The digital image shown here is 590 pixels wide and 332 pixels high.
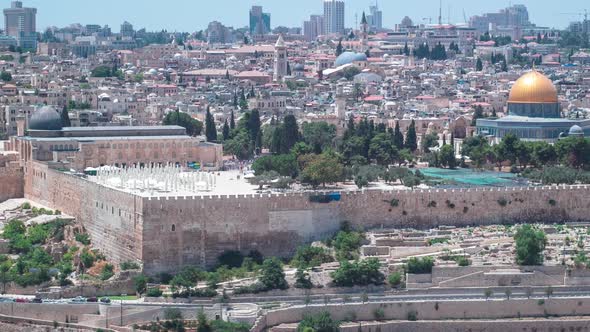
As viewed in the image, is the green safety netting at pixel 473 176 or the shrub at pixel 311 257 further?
the green safety netting at pixel 473 176

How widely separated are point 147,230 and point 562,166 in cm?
1876

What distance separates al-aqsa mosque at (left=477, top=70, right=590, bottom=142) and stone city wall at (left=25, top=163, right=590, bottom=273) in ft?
63.5

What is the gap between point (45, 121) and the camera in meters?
61.4

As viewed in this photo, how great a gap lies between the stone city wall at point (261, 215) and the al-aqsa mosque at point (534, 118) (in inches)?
762

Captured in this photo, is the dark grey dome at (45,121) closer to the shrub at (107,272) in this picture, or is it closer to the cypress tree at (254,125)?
the cypress tree at (254,125)

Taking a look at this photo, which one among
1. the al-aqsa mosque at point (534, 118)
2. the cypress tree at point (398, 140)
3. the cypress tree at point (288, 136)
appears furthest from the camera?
the al-aqsa mosque at point (534, 118)

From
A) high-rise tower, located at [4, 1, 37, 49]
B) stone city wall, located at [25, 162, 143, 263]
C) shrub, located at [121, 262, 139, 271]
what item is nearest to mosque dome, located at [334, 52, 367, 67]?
high-rise tower, located at [4, 1, 37, 49]

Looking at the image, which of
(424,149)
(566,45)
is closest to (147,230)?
(424,149)

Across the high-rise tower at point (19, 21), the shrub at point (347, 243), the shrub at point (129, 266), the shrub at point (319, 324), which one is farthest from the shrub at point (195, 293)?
the high-rise tower at point (19, 21)

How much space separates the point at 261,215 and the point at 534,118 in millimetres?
26705

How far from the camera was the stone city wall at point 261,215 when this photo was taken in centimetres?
4766

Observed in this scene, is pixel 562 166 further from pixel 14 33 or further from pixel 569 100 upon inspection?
pixel 14 33

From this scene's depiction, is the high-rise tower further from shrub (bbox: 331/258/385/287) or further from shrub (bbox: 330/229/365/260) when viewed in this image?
shrub (bbox: 331/258/385/287)

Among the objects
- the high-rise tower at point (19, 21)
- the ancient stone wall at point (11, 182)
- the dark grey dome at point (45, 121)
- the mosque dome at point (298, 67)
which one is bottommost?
the ancient stone wall at point (11, 182)
